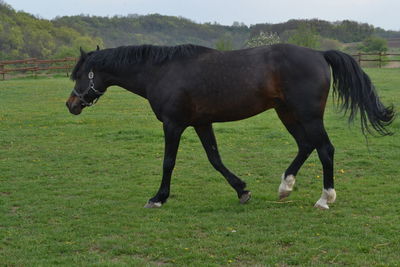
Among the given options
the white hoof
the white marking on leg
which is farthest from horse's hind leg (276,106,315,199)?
the white marking on leg

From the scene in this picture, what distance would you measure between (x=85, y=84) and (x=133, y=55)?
0.77 metres

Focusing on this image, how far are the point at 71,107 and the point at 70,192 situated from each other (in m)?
1.26

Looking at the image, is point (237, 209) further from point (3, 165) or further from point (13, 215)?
point (3, 165)

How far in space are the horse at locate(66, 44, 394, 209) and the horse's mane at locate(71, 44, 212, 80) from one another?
13 mm

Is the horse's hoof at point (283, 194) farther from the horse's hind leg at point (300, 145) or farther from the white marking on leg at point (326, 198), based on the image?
the white marking on leg at point (326, 198)

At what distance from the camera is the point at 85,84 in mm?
6703

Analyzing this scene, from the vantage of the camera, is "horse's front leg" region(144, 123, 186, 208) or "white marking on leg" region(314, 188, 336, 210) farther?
"horse's front leg" region(144, 123, 186, 208)

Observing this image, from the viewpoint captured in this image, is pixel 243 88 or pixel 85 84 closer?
pixel 243 88

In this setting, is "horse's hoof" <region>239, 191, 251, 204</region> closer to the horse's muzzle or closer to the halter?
the halter

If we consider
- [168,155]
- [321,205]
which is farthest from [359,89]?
[168,155]

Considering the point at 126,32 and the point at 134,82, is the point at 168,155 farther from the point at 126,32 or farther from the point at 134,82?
the point at 126,32

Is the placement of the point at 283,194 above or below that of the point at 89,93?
below

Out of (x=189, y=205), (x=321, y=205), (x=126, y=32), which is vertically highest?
(x=321, y=205)

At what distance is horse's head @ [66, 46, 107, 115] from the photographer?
6.67m
